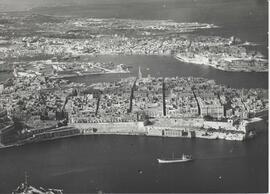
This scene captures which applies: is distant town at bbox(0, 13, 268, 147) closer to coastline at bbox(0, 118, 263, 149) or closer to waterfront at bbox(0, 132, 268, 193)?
coastline at bbox(0, 118, 263, 149)

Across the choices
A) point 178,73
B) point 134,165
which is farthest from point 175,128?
point 178,73

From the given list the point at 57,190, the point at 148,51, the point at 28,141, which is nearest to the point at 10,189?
the point at 57,190

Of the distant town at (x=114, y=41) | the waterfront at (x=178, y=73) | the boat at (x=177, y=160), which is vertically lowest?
the boat at (x=177, y=160)

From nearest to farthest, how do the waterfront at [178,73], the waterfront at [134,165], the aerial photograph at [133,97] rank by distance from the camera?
the waterfront at [134,165] < the aerial photograph at [133,97] < the waterfront at [178,73]

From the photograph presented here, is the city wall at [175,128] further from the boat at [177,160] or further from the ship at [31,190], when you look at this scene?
the ship at [31,190]

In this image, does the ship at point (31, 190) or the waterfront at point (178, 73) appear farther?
the waterfront at point (178, 73)

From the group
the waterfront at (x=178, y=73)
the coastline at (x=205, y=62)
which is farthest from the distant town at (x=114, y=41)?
the waterfront at (x=178, y=73)

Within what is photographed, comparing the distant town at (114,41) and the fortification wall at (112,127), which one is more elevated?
the distant town at (114,41)
